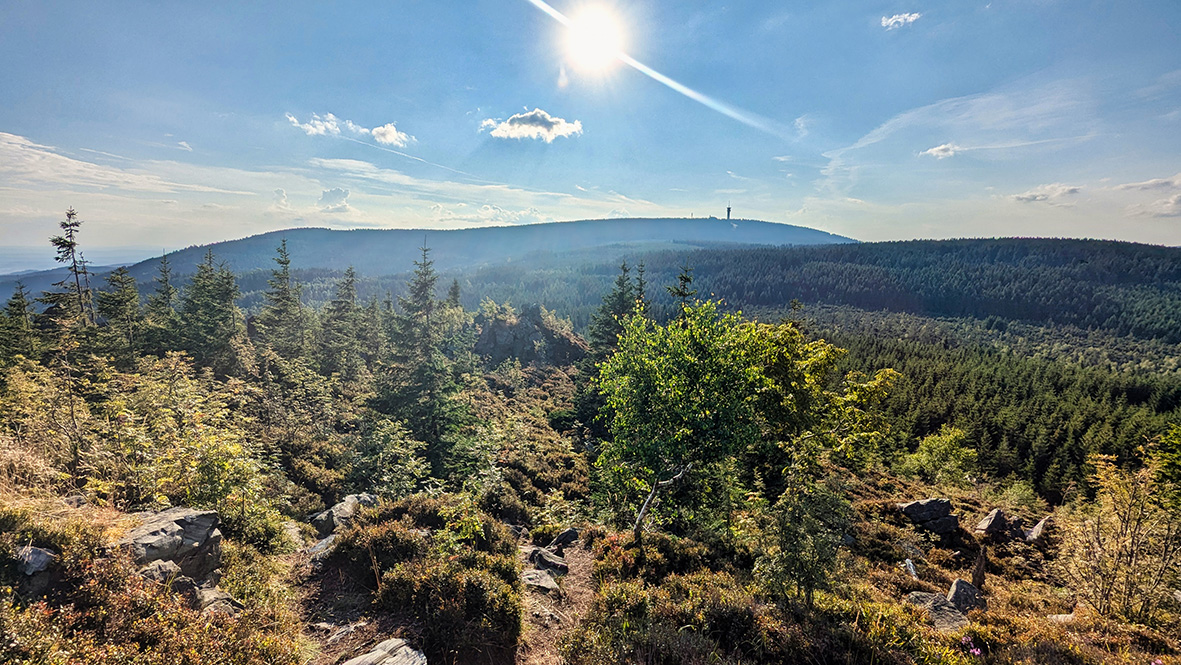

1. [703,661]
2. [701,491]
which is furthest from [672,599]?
[701,491]

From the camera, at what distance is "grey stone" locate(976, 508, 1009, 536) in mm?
17609

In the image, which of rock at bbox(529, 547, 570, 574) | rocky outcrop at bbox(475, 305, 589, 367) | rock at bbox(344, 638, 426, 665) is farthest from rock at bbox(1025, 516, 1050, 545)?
rocky outcrop at bbox(475, 305, 589, 367)

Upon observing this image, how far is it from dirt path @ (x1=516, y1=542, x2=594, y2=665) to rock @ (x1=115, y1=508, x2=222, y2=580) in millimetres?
7031

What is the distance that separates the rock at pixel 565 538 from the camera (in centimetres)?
1511

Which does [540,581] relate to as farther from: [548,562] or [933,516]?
[933,516]

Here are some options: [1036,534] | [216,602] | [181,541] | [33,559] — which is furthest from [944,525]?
[33,559]

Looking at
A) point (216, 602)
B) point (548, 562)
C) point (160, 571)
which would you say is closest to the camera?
point (160, 571)

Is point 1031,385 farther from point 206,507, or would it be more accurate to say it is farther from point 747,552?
point 206,507

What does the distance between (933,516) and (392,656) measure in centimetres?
2152

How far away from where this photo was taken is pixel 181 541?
8.37 metres

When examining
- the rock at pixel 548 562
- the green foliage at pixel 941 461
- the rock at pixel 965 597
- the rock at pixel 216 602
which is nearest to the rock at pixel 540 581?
the rock at pixel 548 562

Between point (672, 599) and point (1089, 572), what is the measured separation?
490 inches

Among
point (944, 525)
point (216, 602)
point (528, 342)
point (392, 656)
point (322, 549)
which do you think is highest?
point (216, 602)

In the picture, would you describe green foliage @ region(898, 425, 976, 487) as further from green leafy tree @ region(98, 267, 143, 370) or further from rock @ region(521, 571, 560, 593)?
green leafy tree @ region(98, 267, 143, 370)
